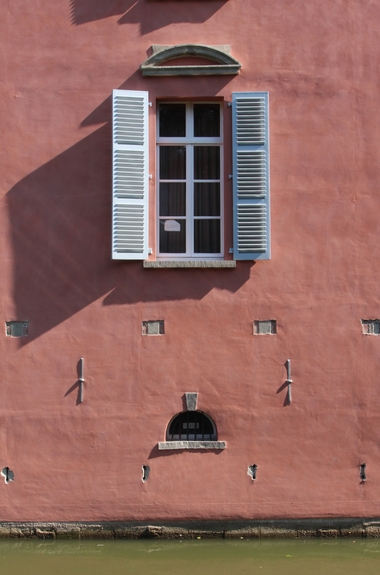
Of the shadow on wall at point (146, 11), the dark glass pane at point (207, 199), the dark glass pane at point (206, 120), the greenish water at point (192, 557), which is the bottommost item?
the greenish water at point (192, 557)

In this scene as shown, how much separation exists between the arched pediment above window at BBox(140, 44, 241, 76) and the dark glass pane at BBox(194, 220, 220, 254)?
1593 mm

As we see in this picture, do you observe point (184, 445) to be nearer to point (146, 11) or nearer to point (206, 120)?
point (206, 120)

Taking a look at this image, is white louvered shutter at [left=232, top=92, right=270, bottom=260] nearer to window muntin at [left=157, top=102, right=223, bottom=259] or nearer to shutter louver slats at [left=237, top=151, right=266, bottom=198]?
shutter louver slats at [left=237, top=151, right=266, bottom=198]

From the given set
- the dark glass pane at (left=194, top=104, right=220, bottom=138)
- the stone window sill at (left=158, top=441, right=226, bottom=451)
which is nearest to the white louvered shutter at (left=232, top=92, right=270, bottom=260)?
the dark glass pane at (left=194, top=104, right=220, bottom=138)

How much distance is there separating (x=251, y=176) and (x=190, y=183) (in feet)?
2.36

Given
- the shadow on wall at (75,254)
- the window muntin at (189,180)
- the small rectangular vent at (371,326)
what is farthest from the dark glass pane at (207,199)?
the small rectangular vent at (371,326)

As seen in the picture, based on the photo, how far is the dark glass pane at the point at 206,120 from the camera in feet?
29.1

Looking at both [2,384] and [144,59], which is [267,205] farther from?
[2,384]

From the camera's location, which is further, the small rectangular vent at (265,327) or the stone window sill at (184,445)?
the small rectangular vent at (265,327)

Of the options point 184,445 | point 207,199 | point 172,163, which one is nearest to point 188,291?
point 207,199

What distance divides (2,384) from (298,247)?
11.2ft

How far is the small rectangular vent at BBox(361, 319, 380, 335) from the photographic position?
8.48 meters

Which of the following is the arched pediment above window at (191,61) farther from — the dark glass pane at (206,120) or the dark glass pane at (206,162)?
the dark glass pane at (206,162)

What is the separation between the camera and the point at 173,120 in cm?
888
